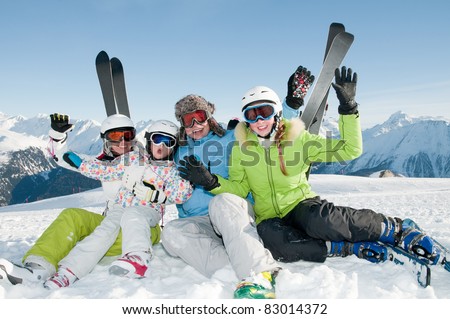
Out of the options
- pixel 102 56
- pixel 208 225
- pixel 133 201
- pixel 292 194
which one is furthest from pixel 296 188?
pixel 102 56

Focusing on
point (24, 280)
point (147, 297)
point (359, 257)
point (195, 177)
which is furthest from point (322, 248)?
point (24, 280)

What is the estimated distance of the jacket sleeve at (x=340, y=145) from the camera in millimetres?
3287

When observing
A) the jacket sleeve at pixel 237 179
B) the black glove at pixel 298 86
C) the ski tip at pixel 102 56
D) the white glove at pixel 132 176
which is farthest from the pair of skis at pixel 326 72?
the ski tip at pixel 102 56

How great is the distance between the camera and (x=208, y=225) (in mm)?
3635

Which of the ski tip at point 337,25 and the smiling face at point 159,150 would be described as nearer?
the smiling face at point 159,150

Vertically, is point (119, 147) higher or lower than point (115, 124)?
lower

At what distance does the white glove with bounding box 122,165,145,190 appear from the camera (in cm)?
374

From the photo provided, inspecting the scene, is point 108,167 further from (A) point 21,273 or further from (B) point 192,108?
(A) point 21,273

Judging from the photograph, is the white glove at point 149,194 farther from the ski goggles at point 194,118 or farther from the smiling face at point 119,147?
the ski goggles at point 194,118

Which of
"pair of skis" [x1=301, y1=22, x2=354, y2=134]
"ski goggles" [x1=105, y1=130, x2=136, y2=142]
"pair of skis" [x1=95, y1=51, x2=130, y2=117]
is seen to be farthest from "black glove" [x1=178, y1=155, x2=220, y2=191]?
"pair of skis" [x1=95, y1=51, x2=130, y2=117]

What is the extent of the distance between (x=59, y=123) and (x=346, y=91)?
11.5 ft

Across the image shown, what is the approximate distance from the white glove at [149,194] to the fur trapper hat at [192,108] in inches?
33.3

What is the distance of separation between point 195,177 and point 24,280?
1.72m

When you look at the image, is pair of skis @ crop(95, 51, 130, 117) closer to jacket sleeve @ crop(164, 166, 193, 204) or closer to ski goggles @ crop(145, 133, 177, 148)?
ski goggles @ crop(145, 133, 177, 148)
